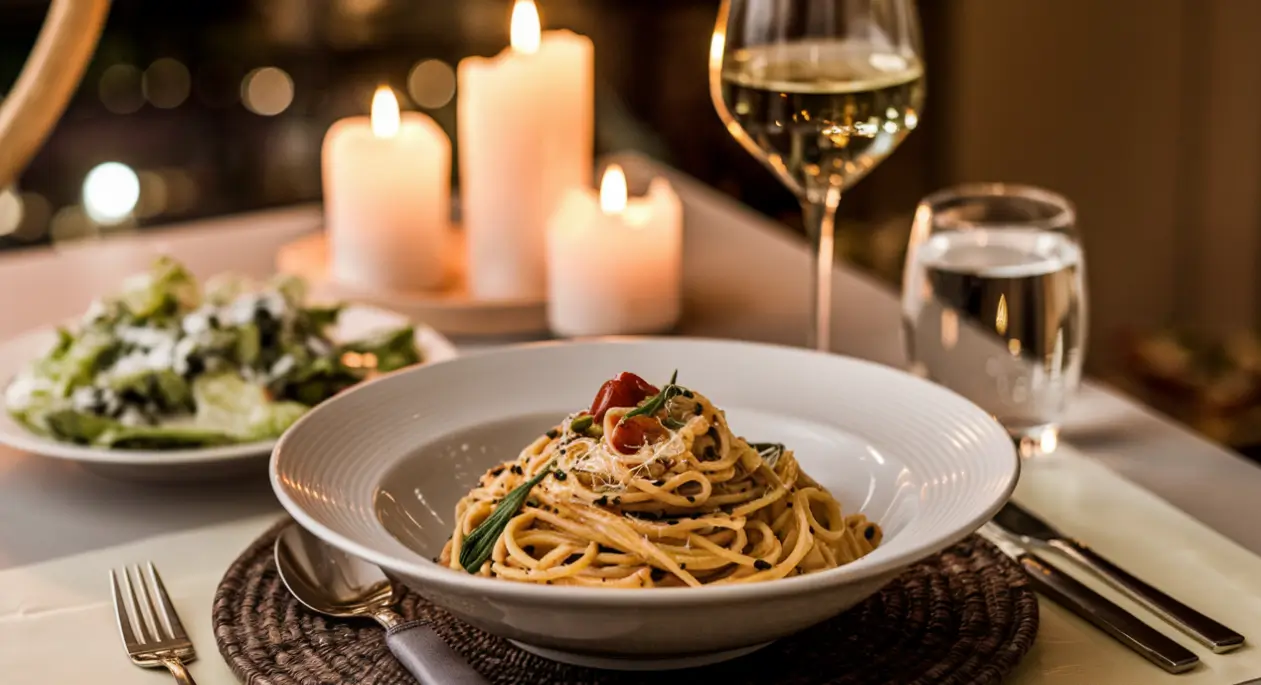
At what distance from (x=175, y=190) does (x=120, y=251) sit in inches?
72.0

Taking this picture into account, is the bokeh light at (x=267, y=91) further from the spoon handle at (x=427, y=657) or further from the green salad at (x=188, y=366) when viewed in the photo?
the spoon handle at (x=427, y=657)

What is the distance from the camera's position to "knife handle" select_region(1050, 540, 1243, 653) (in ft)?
2.71

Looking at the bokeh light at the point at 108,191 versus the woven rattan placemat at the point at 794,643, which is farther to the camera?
the bokeh light at the point at 108,191

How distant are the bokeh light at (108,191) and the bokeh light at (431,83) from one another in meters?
0.76

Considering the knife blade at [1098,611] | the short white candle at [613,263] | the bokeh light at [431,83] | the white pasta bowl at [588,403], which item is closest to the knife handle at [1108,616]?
the knife blade at [1098,611]

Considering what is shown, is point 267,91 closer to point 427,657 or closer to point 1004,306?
point 1004,306

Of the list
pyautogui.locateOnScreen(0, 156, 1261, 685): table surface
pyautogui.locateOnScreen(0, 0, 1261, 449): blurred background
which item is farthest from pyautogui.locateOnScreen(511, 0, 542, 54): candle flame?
pyautogui.locateOnScreen(0, 0, 1261, 449): blurred background

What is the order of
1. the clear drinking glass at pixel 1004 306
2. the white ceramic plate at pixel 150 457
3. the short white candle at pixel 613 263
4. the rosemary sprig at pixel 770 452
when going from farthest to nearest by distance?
the short white candle at pixel 613 263
the clear drinking glass at pixel 1004 306
the white ceramic plate at pixel 150 457
the rosemary sprig at pixel 770 452

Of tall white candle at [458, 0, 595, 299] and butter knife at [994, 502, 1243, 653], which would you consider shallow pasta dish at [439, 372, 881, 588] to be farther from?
tall white candle at [458, 0, 595, 299]

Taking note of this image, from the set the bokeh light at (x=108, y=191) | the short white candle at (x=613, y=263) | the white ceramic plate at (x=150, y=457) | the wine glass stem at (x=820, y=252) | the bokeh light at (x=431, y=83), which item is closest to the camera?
the white ceramic plate at (x=150, y=457)

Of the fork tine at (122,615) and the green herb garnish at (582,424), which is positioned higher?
the green herb garnish at (582,424)

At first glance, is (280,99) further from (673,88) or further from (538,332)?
(538,332)

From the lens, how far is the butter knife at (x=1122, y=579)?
0.83 metres

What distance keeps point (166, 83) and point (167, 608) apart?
114 inches
